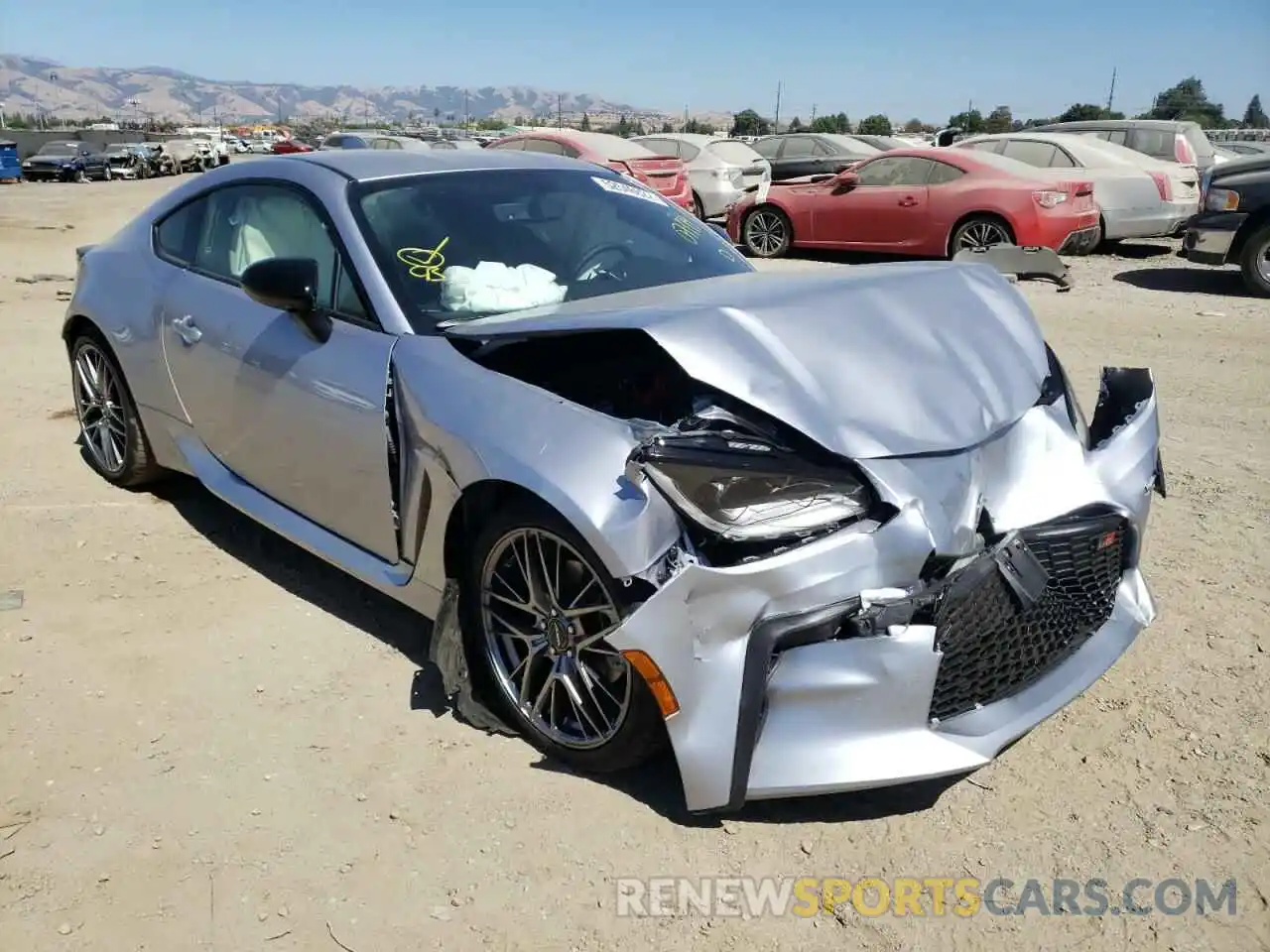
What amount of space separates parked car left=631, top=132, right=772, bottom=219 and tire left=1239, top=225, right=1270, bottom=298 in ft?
24.6

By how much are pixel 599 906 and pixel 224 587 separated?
2.29 meters

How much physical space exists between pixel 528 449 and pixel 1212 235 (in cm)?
980

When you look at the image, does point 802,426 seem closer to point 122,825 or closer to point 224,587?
point 122,825

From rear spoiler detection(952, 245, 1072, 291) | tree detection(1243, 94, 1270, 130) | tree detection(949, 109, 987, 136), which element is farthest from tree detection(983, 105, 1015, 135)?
rear spoiler detection(952, 245, 1072, 291)

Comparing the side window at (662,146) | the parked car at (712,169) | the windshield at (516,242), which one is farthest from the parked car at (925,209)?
the windshield at (516,242)

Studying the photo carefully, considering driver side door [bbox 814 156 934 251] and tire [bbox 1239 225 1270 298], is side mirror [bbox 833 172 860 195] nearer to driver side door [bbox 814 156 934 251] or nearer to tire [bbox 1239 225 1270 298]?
driver side door [bbox 814 156 934 251]

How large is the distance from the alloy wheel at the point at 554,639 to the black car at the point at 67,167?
144 feet

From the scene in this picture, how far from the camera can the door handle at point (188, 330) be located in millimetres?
4035

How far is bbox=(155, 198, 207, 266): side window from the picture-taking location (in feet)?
14.3

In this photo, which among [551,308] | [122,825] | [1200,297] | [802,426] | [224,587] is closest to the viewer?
[802,426]

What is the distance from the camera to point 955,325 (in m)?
3.08

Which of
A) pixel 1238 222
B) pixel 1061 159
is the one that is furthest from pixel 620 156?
pixel 1238 222

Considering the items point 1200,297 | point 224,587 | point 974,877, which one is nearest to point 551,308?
point 224,587

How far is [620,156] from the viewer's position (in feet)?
47.8
